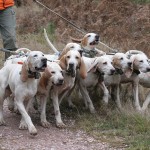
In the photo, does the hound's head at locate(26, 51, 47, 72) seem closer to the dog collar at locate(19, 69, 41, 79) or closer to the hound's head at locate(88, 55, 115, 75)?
the dog collar at locate(19, 69, 41, 79)

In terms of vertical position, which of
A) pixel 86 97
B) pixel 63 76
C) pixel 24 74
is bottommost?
pixel 86 97

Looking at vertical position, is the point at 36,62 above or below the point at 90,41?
below

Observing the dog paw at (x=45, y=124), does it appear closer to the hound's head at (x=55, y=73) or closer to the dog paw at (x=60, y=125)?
the dog paw at (x=60, y=125)

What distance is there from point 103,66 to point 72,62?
28.6 inches

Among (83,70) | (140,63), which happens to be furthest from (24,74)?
(140,63)

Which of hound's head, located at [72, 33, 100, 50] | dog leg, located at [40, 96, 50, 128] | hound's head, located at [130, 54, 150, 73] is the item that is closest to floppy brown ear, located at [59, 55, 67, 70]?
dog leg, located at [40, 96, 50, 128]

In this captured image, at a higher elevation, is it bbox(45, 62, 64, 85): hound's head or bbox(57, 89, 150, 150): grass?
bbox(45, 62, 64, 85): hound's head

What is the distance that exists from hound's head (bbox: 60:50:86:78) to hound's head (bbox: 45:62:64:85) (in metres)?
0.19

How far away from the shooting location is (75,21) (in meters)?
14.8

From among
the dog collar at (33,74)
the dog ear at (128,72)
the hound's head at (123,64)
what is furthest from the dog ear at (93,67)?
the dog collar at (33,74)

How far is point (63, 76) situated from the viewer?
6820mm

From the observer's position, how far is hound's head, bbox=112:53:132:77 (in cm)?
714

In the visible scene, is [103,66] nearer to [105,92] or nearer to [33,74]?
[105,92]

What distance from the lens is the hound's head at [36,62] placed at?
5.96 metres
